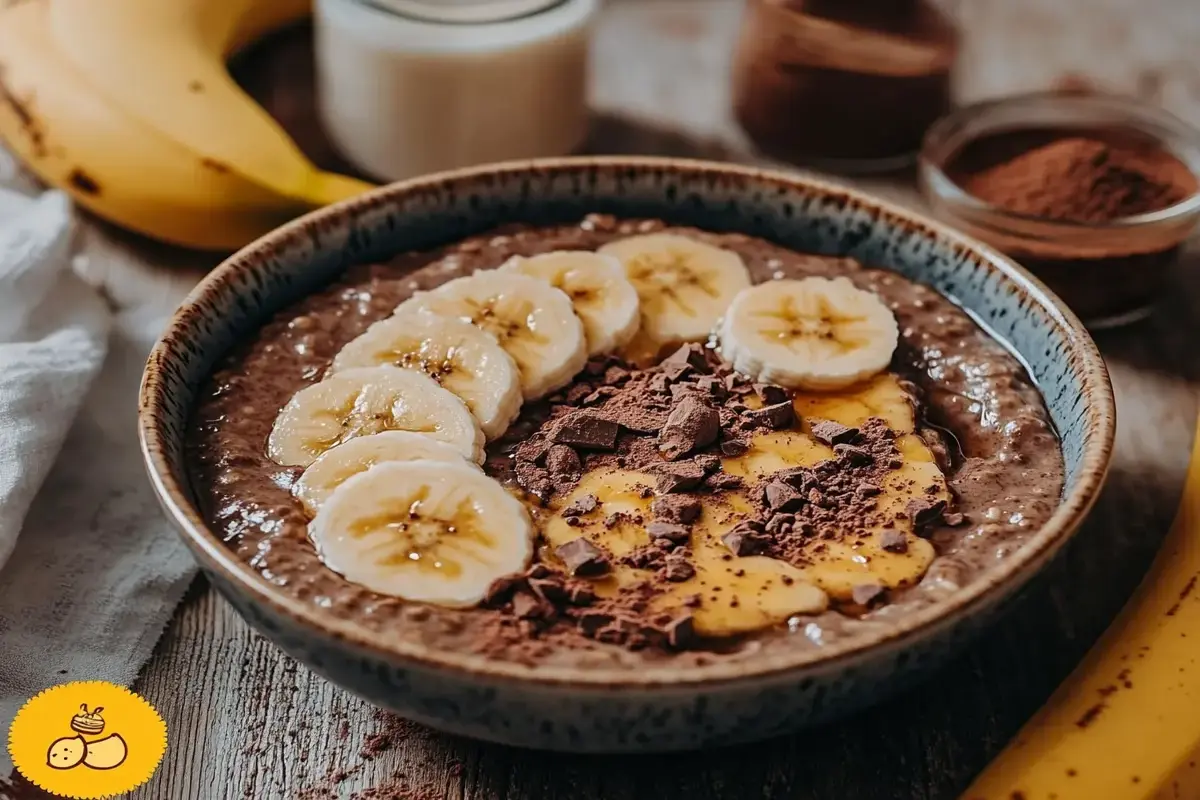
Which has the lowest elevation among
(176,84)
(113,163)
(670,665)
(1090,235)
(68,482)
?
(68,482)

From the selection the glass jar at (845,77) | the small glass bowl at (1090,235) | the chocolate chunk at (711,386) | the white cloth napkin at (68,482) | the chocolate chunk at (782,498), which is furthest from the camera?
the glass jar at (845,77)

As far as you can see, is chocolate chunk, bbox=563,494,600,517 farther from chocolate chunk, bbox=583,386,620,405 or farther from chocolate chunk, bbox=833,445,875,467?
chocolate chunk, bbox=833,445,875,467

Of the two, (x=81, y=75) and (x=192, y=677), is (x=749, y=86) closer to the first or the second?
(x=81, y=75)

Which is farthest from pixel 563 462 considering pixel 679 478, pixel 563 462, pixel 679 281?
pixel 679 281

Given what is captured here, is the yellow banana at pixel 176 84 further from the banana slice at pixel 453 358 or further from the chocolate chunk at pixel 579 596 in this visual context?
the chocolate chunk at pixel 579 596

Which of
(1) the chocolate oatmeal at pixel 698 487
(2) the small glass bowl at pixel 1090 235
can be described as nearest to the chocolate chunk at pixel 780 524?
(1) the chocolate oatmeal at pixel 698 487

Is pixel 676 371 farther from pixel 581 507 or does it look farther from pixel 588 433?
pixel 581 507

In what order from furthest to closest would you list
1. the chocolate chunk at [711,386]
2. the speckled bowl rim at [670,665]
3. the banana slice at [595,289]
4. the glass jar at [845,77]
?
1. the glass jar at [845,77]
2. the banana slice at [595,289]
3. the chocolate chunk at [711,386]
4. the speckled bowl rim at [670,665]
